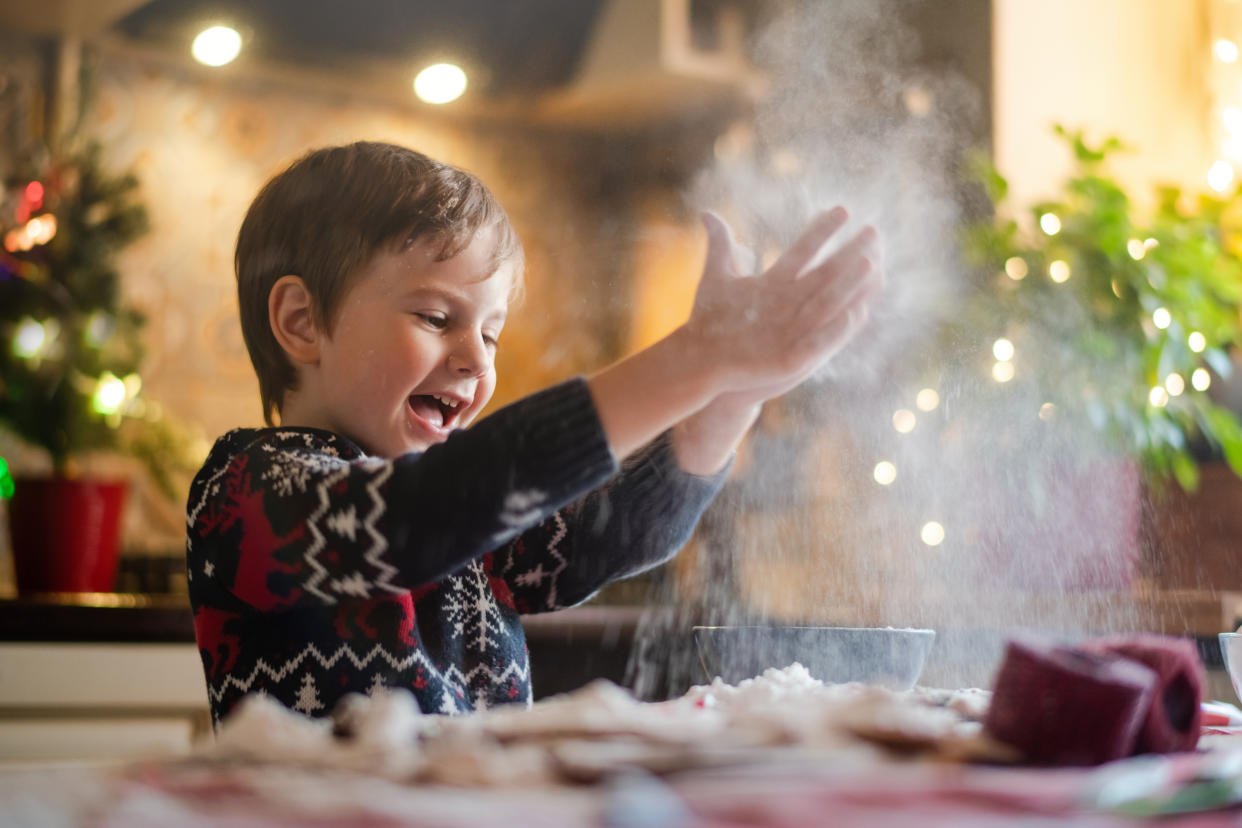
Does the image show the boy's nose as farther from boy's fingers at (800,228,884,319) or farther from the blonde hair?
boy's fingers at (800,228,884,319)

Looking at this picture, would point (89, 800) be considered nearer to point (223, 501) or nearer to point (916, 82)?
point (223, 501)

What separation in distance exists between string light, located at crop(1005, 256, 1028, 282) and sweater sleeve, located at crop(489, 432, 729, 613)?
786 millimetres

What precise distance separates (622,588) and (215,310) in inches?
33.8

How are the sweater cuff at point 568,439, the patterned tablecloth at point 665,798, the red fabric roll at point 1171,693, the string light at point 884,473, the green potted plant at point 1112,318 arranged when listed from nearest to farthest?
the patterned tablecloth at point 665,798, the red fabric roll at point 1171,693, the sweater cuff at point 568,439, the string light at point 884,473, the green potted plant at point 1112,318

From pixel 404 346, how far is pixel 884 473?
69 cm

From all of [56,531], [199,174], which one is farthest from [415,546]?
[199,174]

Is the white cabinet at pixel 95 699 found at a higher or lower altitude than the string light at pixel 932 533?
lower

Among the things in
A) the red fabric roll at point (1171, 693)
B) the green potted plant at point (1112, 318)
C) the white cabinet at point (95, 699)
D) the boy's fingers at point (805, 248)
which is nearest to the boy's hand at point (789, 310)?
the boy's fingers at point (805, 248)

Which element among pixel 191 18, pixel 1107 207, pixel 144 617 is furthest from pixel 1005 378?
pixel 191 18

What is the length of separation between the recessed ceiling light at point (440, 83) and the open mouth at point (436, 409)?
3.45 feet

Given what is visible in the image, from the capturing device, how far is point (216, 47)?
1858 millimetres

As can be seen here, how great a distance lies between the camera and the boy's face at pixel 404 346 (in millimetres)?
730

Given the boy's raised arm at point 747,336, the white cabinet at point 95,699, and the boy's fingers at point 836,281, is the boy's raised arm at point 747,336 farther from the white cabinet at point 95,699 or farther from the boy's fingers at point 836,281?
the white cabinet at point 95,699

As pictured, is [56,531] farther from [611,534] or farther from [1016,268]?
[1016,268]
